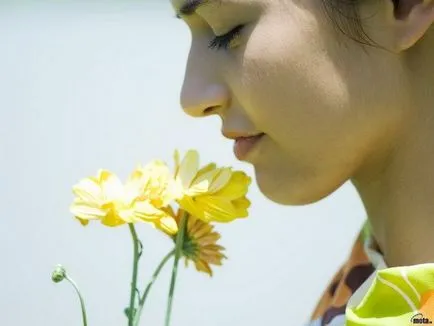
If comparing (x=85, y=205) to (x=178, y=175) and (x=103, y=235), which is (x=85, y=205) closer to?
(x=178, y=175)

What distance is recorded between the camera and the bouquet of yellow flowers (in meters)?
0.50

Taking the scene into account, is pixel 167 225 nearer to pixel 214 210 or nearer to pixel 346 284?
pixel 214 210

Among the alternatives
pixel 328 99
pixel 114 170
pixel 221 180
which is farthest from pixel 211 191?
pixel 114 170

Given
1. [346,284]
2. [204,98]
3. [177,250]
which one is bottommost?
[346,284]

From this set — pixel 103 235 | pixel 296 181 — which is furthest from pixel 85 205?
pixel 103 235

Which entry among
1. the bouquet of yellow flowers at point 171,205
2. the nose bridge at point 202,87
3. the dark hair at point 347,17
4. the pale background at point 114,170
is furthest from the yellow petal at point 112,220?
the pale background at point 114,170

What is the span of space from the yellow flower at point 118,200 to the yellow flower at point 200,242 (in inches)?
1.2

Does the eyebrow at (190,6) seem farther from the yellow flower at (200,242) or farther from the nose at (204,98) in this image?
the yellow flower at (200,242)

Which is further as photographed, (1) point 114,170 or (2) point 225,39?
(1) point 114,170

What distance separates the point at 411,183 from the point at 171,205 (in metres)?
0.19

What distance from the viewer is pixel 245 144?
52cm

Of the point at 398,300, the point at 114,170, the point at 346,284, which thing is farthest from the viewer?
the point at 114,170

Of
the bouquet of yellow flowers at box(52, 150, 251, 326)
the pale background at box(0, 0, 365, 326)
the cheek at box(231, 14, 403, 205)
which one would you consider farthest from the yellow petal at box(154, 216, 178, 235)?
the pale background at box(0, 0, 365, 326)

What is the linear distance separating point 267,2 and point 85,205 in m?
0.21
